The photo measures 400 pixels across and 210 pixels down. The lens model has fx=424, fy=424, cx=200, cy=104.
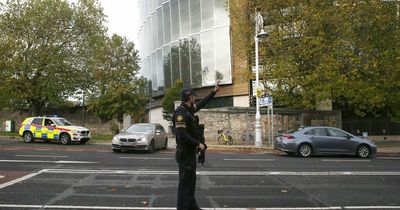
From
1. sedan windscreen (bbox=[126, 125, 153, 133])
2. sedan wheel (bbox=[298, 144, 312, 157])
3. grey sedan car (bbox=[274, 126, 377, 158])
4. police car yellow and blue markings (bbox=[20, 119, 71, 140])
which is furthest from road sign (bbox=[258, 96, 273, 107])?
police car yellow and blue markings (bbox=[20, 119, 71, 140])

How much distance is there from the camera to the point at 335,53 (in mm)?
24375

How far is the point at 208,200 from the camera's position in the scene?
7934 mm

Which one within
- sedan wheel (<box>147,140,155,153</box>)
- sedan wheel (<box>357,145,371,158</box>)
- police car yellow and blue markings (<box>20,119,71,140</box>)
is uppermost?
police car yellow and blue markings (<box>20,119,71,140</box>)

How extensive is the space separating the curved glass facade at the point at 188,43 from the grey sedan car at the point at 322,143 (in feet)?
45.9

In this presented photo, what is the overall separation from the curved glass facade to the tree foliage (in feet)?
21.5

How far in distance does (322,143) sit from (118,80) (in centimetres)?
2027

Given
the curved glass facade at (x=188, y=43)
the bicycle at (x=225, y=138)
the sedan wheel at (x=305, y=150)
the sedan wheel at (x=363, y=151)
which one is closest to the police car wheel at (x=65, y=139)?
the bicycle at (x=225, y=138)

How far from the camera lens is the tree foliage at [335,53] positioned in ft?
79.0

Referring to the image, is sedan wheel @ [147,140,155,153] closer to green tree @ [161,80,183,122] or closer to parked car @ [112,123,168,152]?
parked car @ [112,123,168,152]

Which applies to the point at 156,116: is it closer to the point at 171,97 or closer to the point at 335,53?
the point at 171,97

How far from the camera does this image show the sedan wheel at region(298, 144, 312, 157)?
18570mm

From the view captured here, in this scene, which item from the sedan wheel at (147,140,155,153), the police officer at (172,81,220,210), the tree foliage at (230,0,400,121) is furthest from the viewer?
the tree foliage at (230,0,400,121)

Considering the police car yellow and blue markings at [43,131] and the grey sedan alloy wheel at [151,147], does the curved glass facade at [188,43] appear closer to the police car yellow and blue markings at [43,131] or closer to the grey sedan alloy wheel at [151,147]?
the police car yellow and blue markings at [43,131]

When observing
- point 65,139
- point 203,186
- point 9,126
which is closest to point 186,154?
point 203,186
